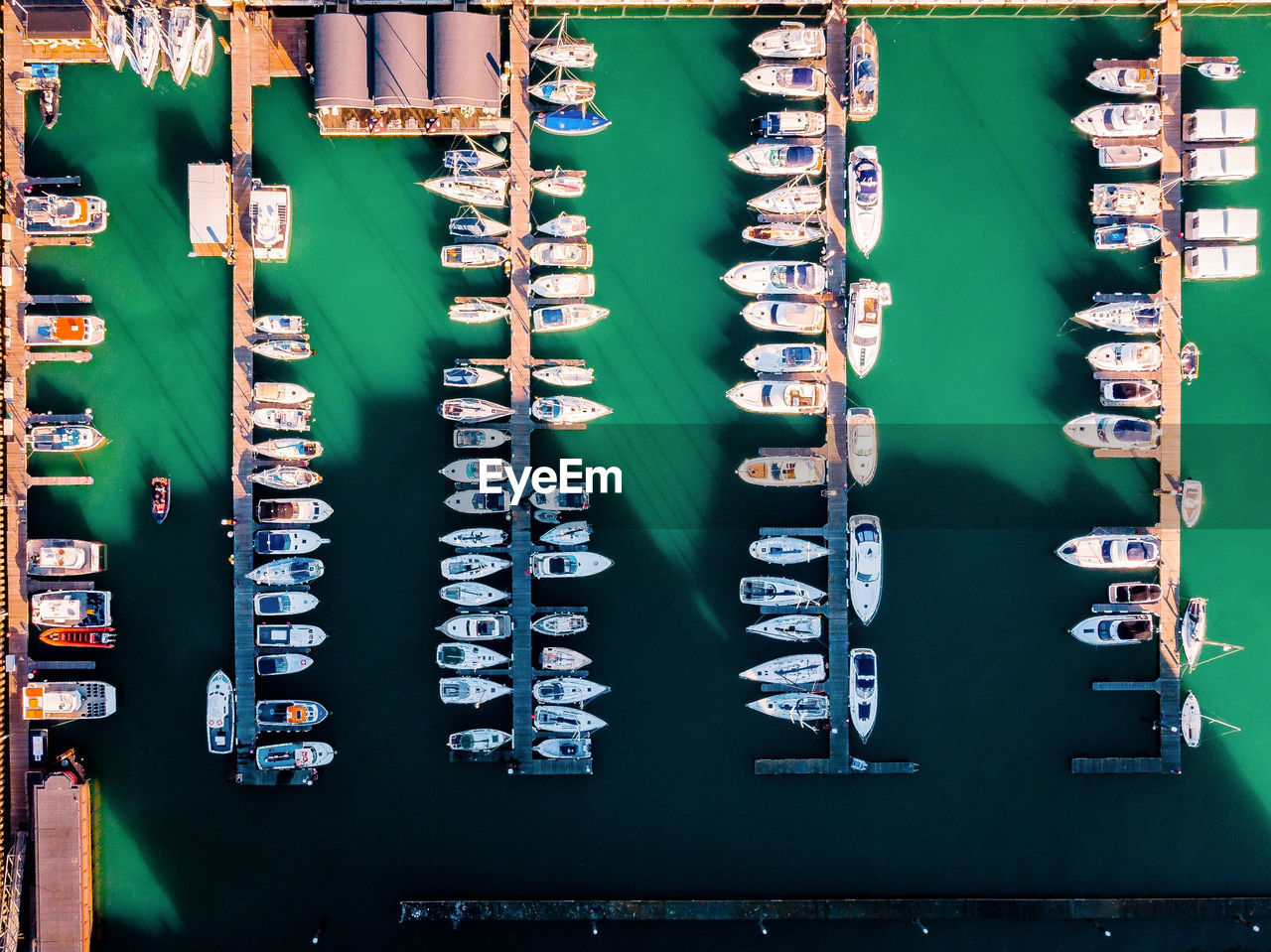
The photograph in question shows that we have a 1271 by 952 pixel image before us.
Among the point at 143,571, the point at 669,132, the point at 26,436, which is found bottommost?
the point at 143,571

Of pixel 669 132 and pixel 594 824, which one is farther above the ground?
pixel 669 132

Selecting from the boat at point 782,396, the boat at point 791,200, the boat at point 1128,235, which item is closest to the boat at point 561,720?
the boat at point 782,396

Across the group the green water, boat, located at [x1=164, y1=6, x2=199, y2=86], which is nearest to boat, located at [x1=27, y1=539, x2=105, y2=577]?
the green water

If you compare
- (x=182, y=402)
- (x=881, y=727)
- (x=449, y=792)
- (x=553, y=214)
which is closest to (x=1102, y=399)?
(x=881, y=727)

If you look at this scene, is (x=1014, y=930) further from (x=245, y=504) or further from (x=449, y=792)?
(x=245, y=504)

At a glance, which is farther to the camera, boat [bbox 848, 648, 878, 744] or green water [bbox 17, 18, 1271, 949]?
green water [bbox 17, 18, 1271, 949]

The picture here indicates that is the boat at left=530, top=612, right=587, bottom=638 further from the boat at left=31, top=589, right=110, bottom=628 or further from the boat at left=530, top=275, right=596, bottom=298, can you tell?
the boat at left=31, top=589, right=110, bottom=628

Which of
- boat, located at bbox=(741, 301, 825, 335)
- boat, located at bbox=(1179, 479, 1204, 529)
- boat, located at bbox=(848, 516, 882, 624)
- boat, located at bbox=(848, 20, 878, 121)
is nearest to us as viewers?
boat, located at bbox=(848, 20, 878, 121)
